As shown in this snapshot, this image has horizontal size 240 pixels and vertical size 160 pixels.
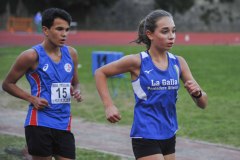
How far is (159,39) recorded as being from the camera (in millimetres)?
4625

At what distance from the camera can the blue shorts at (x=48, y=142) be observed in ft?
16.1

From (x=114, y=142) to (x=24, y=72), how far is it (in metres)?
3.58

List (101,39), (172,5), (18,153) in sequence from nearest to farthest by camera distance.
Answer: (18,153)
(101,39)
(172,5)

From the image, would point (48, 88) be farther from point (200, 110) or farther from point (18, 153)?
point (200, 110)

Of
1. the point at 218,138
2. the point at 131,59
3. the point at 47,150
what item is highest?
the point at 131,59

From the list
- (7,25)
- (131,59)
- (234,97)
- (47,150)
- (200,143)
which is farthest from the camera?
(7,25)

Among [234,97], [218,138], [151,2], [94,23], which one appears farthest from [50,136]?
[151,2]

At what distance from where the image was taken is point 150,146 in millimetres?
4508

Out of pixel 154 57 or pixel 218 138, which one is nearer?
pixel 154 57

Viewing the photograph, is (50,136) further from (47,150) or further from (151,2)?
(151,2)

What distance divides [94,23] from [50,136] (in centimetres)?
5156

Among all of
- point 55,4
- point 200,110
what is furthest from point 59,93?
point 55,4

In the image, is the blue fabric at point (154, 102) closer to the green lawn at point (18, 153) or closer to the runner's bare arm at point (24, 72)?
the runner's bare arm at point (24, 72)

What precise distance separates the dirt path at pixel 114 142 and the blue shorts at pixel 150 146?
9.27ft
